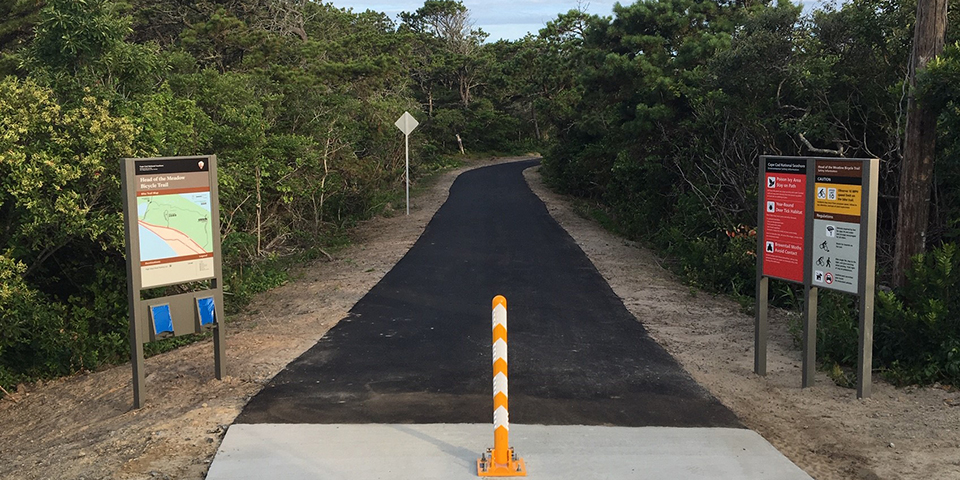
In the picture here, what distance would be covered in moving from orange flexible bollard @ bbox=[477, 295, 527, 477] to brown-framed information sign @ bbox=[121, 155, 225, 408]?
3471 mm

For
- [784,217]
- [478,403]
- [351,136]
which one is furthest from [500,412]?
[351,136]

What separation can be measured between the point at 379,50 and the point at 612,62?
51.6 feet

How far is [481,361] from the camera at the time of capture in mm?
8352

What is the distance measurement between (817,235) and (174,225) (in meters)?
5.81

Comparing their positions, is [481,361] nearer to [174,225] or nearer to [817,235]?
[174,225]

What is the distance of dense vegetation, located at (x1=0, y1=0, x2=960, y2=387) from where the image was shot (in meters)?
9.19

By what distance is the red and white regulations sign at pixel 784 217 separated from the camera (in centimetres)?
759

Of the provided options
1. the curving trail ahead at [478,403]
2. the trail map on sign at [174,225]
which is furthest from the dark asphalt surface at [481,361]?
the trail map on sign at [174,225]

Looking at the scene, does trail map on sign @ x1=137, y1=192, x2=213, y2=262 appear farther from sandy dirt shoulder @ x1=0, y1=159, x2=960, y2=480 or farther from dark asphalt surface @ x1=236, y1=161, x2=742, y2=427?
dark asphalt surface @ x1=236, y1=161, x2=742, y2=427

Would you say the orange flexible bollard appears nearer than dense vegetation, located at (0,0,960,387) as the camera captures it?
Yes

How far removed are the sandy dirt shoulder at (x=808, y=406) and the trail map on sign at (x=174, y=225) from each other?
4.90 meters

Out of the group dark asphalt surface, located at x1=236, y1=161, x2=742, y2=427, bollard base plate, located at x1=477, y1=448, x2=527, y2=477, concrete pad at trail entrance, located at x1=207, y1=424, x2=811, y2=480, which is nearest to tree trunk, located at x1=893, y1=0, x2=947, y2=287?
dark asphalt surface, located at x1=236, y1=161, x2=742, y2=427

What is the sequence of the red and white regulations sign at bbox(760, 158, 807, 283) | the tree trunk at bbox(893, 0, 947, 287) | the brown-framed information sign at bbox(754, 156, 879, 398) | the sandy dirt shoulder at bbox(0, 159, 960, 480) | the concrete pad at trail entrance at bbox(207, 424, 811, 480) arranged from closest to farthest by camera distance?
the concrete pad at trail entrance at bbox(207, 424, 811, 480) → the sandy dirt shoulder at bbox(0, 159, 960, 480) → the brown-framed information sign at bbox(754, 156, 879, 398) → the red and white regulations sign at bbox(760, 158, 807, 283) → the tree trunk at bbox(893, 0, 947, 287)

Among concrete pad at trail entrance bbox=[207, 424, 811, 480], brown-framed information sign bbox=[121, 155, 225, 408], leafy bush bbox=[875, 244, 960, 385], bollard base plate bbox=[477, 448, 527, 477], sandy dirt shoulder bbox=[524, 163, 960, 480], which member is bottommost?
sandy dirt shoulder bbox=[524, 163, 960, 480]
